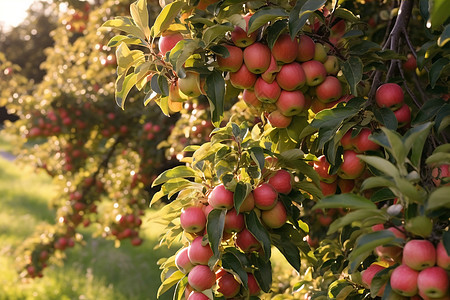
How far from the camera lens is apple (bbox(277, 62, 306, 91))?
1.17 m

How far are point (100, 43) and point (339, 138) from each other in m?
2.79

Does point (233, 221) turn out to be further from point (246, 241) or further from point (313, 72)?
point (313, 72)

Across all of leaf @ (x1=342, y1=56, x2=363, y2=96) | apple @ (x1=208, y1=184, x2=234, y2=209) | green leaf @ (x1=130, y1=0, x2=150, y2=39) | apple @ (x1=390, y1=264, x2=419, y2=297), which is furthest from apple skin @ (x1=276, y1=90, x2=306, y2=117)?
apple @ (x1=390, y1=264, x2=419, y2=297)

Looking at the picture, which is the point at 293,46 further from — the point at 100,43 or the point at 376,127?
the point at 100,43

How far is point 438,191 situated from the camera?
2.63 ft

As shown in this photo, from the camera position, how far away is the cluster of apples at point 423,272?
2.72ft

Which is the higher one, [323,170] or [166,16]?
[166,16]

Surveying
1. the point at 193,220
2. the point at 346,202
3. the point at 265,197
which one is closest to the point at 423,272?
the point at 346,202

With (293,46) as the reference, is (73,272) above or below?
below

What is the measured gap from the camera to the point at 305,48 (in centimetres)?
119

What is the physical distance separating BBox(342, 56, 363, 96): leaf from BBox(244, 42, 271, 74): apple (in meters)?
0.18

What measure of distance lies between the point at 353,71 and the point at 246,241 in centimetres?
44

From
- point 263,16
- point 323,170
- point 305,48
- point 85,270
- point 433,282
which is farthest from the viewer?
point 85,270

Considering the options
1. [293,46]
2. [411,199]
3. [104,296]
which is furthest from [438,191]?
[104,296]
